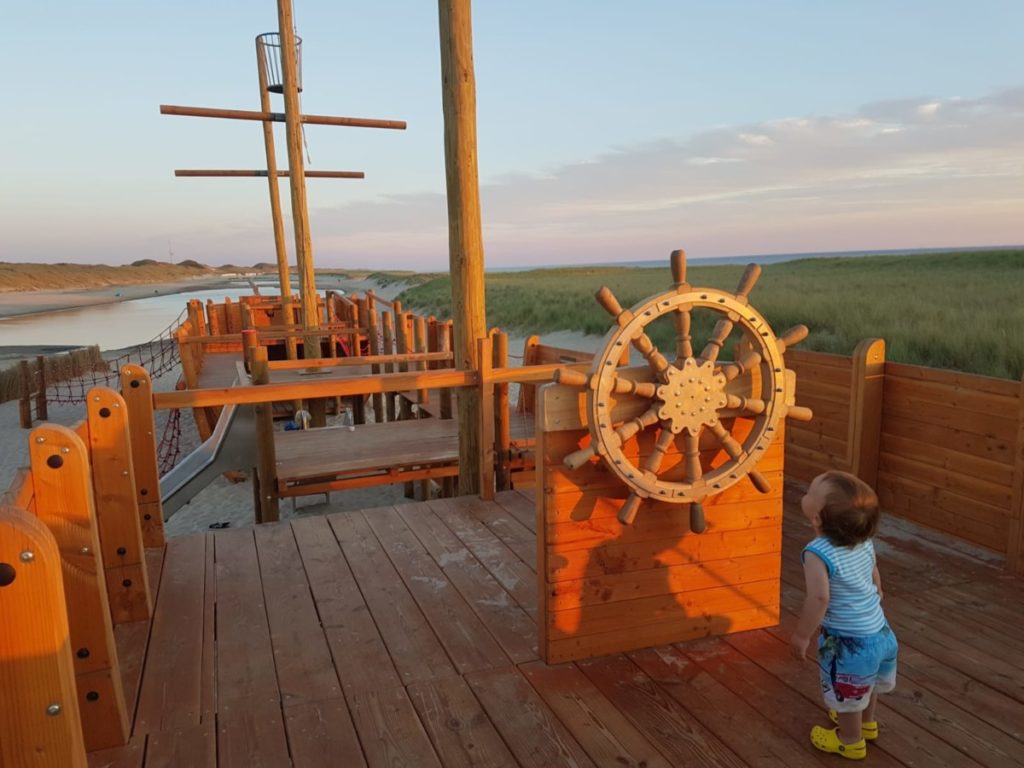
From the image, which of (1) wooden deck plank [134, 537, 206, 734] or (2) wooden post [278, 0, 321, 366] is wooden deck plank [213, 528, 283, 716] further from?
(2) wooden post [278, 0, 321, 366]

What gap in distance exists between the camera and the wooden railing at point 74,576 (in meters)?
1.41

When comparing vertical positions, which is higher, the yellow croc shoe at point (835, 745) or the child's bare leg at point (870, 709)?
the child's bare leg at point (870, 709)

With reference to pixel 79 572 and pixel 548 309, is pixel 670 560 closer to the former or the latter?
pixel 79 572

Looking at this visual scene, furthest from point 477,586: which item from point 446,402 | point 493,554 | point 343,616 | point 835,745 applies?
point 446,402

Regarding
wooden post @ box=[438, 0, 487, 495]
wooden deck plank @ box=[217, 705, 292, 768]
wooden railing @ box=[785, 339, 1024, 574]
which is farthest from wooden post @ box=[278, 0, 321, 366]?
wooden deck plank @ box=[217, 705, 292, 768]

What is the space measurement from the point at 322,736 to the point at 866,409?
3.64 meters

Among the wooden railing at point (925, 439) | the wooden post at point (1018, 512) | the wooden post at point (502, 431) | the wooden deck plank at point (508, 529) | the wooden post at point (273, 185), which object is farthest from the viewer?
the wooden post at point (273, 185)

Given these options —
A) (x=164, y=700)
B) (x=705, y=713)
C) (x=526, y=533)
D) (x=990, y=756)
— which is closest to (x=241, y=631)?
(x=164, y=700)

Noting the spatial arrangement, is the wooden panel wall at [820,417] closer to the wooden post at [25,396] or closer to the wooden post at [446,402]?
the wooden post at [446,402]

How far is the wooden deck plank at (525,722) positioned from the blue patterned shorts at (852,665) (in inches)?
30.5

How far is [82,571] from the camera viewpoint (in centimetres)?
225

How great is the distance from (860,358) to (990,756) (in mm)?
2647

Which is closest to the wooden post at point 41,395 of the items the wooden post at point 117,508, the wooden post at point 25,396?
the wooden post at point 25,396

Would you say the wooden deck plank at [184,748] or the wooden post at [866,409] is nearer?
the wooden deck plank at [184,748]
